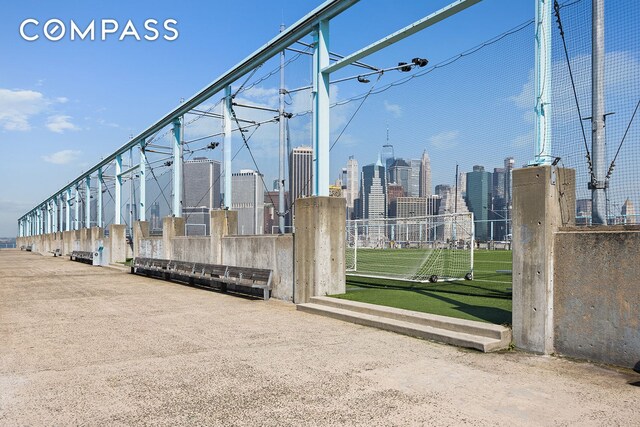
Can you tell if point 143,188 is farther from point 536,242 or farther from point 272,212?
point 536,242

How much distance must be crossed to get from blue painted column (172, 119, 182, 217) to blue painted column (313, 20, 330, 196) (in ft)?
35.6

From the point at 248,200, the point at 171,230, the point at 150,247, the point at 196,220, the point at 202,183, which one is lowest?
the point at 150,247

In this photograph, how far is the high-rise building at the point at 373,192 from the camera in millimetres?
14578

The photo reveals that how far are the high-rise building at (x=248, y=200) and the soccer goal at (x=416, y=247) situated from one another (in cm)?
320

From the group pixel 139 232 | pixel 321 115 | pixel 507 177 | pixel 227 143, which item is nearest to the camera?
pixel 507 177

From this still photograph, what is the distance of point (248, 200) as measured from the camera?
53.7 feet

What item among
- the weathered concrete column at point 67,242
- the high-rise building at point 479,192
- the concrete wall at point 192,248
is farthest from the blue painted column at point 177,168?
the weathered concrete column at point 67,242

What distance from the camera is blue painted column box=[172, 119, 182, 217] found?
68.8 feet

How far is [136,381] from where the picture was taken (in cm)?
547

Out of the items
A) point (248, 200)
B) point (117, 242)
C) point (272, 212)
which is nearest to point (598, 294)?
point (272, 212)

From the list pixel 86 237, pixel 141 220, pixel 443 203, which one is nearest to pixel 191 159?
pixel 141 220

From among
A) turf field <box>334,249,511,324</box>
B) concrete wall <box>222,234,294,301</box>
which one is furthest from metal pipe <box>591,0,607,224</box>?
concrete wall <box>222,234,294,301</box>

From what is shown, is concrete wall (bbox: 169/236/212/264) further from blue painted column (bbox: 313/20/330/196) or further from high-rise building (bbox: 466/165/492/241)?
high-rise building (bbox: 466/165/492/241)

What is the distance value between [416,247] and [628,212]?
1226 cm
